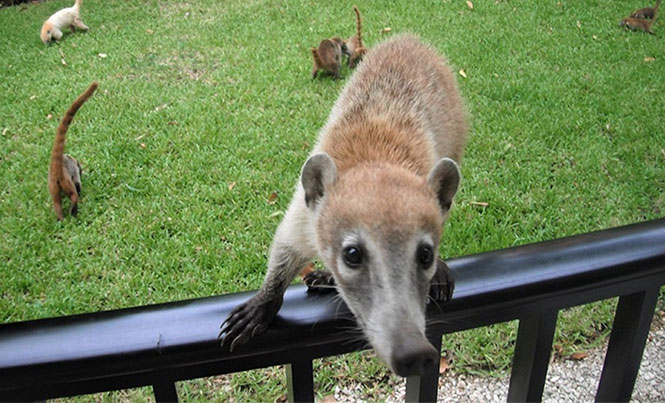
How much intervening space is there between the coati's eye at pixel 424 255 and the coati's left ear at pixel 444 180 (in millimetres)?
292

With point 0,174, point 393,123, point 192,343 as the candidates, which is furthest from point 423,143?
point 0,174

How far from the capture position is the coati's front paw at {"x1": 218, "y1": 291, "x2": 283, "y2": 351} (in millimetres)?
1064

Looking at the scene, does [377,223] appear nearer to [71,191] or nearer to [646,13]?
[71,191]

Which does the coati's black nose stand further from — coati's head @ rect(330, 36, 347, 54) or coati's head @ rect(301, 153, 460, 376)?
coati's head @ rect(330, 36, 347, 54)

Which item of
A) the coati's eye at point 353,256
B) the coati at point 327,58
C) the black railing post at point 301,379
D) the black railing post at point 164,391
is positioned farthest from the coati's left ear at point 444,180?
the coati at point 327,58

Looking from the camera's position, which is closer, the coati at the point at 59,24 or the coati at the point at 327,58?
the coati at the point at 327,58

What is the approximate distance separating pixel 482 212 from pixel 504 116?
143cm

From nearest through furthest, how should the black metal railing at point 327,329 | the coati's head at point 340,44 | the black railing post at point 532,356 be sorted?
1. the black metal railing at point 327,329
2. the black railing post at point 532,356
3. the coati's head at point 340,44

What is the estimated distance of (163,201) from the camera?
4109 mm

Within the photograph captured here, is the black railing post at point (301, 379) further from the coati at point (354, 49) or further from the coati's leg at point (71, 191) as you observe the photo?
the coati at point (354, 49)

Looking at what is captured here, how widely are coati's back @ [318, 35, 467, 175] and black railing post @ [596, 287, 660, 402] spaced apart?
0.90m

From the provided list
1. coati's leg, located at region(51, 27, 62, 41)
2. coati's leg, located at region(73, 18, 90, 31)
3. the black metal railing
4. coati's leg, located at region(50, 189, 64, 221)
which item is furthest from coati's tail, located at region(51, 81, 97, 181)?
coati's leg, located at region(73, 18, 90, 31)

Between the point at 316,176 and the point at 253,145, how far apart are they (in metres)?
2.91

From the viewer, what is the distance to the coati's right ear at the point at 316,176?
177 centimetres
